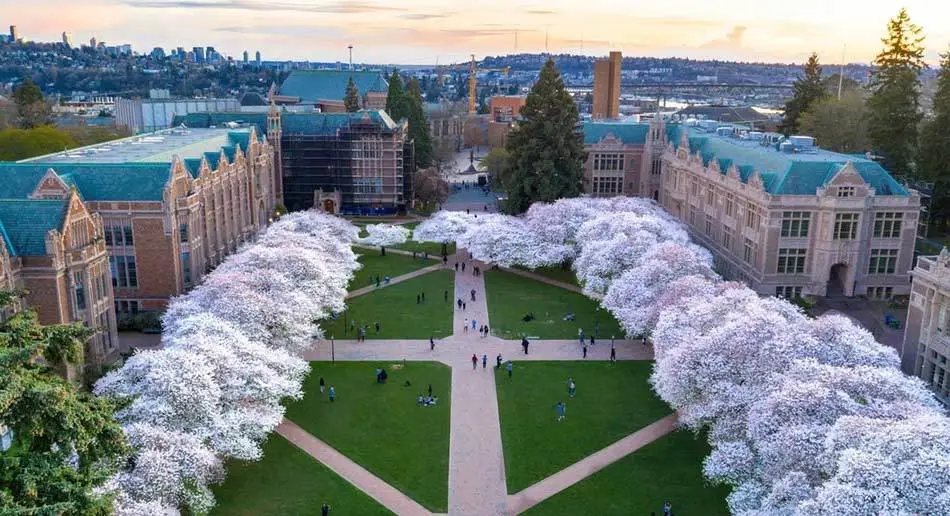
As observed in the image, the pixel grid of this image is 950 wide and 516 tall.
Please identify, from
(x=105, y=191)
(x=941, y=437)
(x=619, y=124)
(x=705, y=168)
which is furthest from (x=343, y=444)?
(x=619, y=124)

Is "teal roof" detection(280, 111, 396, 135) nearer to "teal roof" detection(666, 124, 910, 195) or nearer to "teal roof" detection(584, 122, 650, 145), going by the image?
"teal roof" detection(584, 122, 650, 145)

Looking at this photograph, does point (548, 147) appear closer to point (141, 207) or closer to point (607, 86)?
point (141, 207)

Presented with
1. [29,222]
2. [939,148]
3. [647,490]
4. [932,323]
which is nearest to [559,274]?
[932,323]

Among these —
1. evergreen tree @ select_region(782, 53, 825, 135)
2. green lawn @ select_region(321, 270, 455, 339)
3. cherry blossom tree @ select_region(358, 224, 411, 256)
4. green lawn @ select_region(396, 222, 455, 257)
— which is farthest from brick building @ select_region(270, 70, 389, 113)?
green lawn @ select_region(321, 270, 455, 339)

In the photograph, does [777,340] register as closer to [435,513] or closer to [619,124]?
[435,513]

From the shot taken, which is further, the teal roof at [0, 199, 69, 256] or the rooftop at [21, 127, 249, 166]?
the rooftop at [21, 127, 249, 166]
